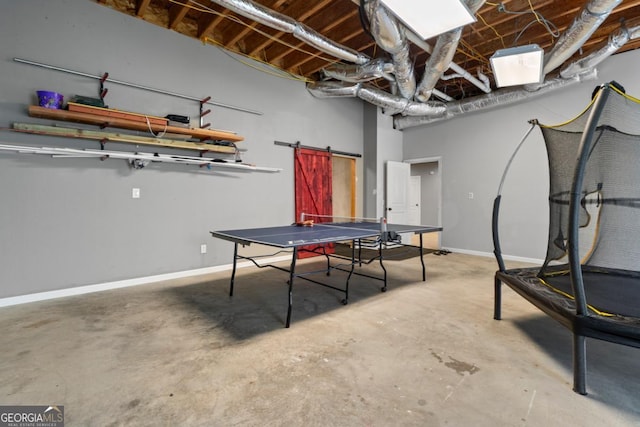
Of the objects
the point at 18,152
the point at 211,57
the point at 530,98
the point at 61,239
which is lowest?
the point at 61,239

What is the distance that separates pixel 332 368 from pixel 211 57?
4345 millimetres

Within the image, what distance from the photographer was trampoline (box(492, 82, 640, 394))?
1674mm

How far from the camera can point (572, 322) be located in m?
1.64

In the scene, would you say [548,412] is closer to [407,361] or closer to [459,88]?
[407,361]

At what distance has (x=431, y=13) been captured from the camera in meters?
2.46

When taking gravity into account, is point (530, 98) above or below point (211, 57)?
below

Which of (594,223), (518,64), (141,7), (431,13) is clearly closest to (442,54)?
(518,64)

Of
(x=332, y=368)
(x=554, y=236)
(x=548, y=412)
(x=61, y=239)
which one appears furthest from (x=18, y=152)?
(x=554, y=236)

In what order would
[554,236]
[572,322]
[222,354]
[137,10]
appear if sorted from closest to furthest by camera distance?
[572,322] → [222,354] → [554,236] → [137,10]

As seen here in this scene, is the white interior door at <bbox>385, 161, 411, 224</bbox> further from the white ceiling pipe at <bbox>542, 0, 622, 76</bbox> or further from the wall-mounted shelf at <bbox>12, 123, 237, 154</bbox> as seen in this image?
the wall-mounted shelf at <bbox>12, 123, 237, 154</bbox>

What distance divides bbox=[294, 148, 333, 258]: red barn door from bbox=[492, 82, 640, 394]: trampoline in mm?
3323

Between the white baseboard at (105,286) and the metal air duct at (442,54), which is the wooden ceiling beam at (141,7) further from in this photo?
the metal air duct at (442,54)

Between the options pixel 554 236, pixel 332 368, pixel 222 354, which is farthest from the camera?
pixel 554 236

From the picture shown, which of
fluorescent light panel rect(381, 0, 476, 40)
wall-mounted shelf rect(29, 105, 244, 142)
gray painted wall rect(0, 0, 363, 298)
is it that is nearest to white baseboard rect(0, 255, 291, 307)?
gray painted wall rect(0, 0, 363, 298)
